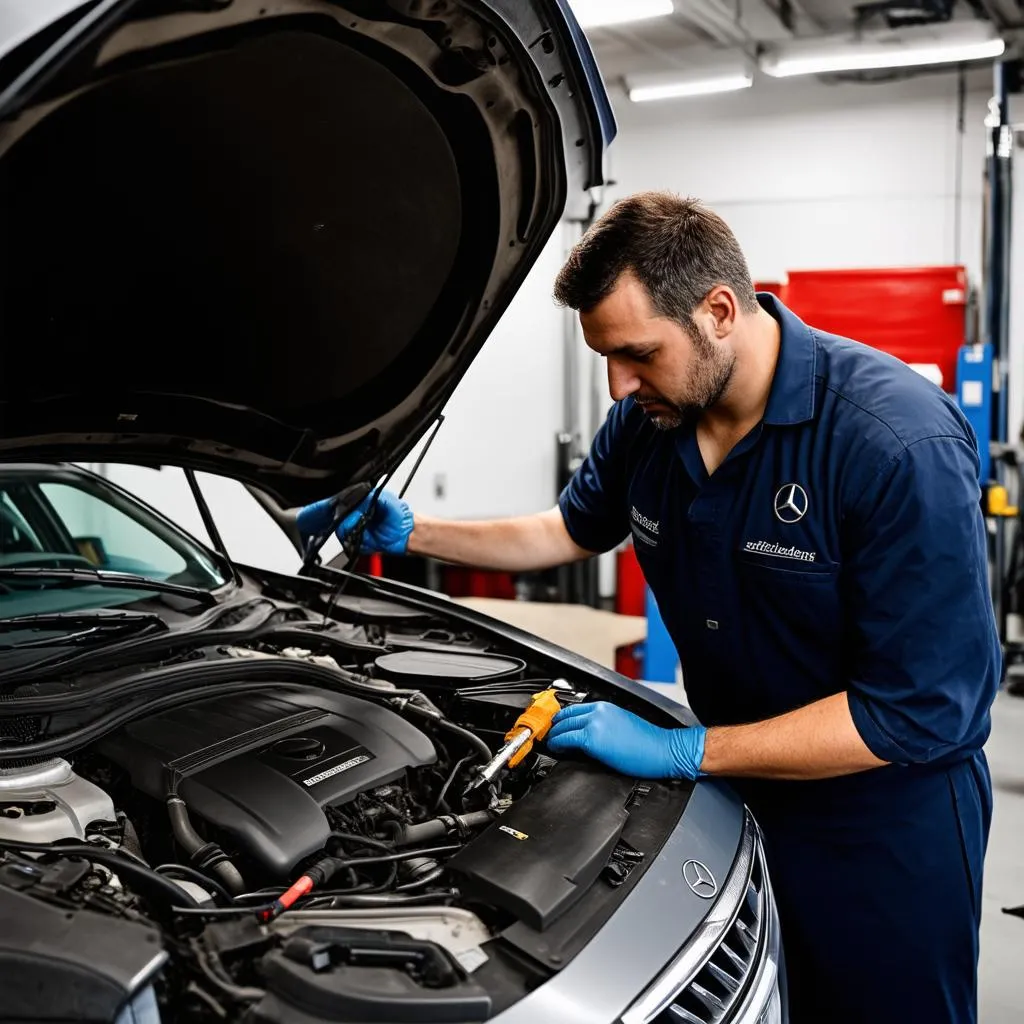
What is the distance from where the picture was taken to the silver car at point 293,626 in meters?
1.17

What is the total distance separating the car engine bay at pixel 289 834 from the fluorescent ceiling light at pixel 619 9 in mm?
4171

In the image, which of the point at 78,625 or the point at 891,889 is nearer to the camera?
the point at 891,889

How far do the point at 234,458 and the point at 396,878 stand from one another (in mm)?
941

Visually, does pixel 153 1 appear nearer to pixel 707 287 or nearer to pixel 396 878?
pixel 707 287

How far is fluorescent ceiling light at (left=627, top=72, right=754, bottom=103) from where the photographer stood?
6.48 m

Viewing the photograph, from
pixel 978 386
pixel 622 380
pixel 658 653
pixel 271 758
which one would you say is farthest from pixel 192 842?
pixel 978 386

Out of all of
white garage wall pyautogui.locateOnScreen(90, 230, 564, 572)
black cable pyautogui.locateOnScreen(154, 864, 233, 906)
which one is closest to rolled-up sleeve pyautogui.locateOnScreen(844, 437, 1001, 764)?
black cable pyautogui.locateOnScreen(154, 864, 233, 906)

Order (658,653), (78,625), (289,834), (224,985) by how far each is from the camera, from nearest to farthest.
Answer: (224,985), (289,834), (78,625), (658,653)

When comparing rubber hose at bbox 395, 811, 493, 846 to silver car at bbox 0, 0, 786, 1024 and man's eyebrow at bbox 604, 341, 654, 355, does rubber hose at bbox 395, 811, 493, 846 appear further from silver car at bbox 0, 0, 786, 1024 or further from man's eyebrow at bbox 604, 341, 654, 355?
man's eyebrow at bbox 604, 341, 654, 355

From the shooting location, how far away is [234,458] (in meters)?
2.09

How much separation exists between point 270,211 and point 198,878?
3.12 ft

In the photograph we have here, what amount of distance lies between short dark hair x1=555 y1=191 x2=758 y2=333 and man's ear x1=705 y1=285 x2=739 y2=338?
0.05 ft

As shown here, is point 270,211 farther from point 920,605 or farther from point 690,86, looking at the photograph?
point 690,86

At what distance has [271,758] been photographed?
1632 millimetres
